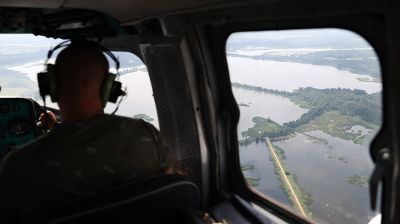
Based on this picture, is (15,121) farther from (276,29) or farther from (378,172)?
(378,172)

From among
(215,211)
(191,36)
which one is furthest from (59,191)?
(215,211)

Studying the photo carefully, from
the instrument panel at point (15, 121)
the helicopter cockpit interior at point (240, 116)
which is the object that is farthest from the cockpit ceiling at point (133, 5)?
the instrument panel at point (15, 121)

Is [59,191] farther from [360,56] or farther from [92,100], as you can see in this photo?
[360,56]

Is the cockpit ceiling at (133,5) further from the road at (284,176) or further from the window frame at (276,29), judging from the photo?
the road at (284,176)

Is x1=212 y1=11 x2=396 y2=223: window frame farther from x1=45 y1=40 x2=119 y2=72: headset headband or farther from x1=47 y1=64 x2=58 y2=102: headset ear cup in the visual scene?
x1=47 y1=64 x2=58 y2=102: headset ear cup

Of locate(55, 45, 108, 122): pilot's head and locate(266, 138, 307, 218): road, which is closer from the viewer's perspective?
locate(55, 45, 108, 122): pilot's head

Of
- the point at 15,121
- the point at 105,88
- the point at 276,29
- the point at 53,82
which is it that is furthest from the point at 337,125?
the point at 15,121

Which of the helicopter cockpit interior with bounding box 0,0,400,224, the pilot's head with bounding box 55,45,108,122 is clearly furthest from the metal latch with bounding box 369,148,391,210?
the pilot's head with bounding box 55,45,108,122
